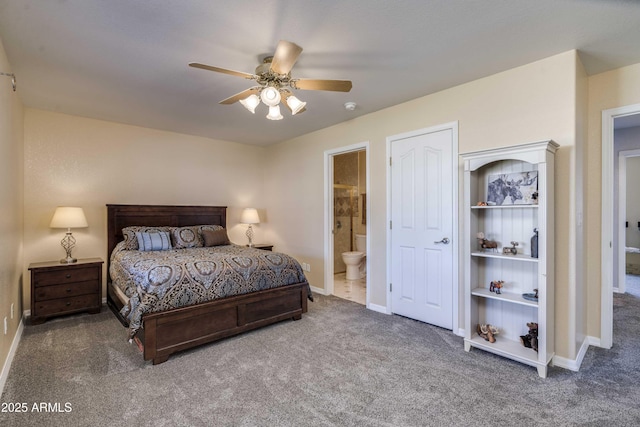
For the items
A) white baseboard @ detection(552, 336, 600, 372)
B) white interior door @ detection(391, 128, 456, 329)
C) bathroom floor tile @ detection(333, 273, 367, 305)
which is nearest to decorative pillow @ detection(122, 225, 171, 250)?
bathroom floor tile @ detection(333, 273, 367, 305)

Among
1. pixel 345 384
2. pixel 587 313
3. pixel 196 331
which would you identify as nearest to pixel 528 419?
pixel 345 384

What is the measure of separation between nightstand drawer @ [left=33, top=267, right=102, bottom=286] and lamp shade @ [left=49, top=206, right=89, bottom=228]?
51cm

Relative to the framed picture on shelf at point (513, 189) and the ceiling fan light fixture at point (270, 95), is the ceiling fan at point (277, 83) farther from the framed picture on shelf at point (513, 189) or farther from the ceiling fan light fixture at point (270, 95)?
the framed picture on shelf at point (513, 189)

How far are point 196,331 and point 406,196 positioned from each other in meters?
2.55

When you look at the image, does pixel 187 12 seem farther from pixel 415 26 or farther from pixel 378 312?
pixel 378 312

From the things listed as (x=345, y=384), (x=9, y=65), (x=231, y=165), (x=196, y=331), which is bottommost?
(x=345, y=384)

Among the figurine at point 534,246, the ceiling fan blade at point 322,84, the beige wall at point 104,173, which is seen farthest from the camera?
the beige wall at point 104,173

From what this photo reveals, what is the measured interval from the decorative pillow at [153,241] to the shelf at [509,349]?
11.7 feet

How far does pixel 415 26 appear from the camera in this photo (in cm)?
207

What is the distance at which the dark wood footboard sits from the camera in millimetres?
Result: 2527

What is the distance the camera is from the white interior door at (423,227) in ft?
10.5

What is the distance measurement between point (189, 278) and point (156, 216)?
2227mm

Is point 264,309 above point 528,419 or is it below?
above

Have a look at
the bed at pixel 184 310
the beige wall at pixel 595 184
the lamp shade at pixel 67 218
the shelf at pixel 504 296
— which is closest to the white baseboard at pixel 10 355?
the bed at pixel 184 310
